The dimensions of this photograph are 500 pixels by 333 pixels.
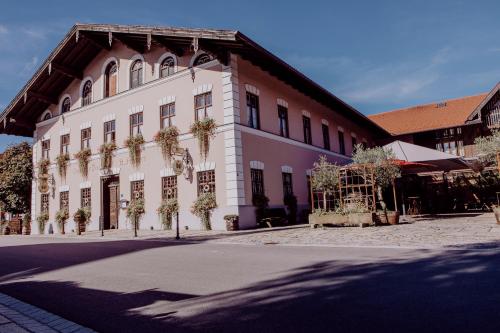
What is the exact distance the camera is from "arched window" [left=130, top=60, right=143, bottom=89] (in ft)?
62.8

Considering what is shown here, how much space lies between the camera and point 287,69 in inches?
679

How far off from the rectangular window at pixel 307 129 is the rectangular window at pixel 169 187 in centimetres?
832

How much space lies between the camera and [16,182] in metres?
23.5

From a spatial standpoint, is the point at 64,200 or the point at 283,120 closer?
the point at 283,120

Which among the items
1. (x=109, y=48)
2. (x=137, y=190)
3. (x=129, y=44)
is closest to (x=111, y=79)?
(x=109, y=48)

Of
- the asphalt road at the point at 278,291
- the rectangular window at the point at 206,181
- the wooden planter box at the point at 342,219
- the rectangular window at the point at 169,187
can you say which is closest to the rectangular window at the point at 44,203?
the rectangular window at the point at 169,187

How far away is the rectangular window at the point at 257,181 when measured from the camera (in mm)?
16078

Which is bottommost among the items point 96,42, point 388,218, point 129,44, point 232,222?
point 388,218

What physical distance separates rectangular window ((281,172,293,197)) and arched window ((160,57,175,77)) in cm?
726

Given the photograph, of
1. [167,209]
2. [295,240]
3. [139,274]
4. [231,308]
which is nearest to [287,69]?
[167,209]

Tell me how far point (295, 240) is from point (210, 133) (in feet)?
24.2

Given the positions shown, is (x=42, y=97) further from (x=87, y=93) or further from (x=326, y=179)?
(x=326, y=179)

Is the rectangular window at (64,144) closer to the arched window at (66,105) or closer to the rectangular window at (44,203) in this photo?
the arched window at (66,105)

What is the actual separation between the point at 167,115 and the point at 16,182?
12.7 metres
